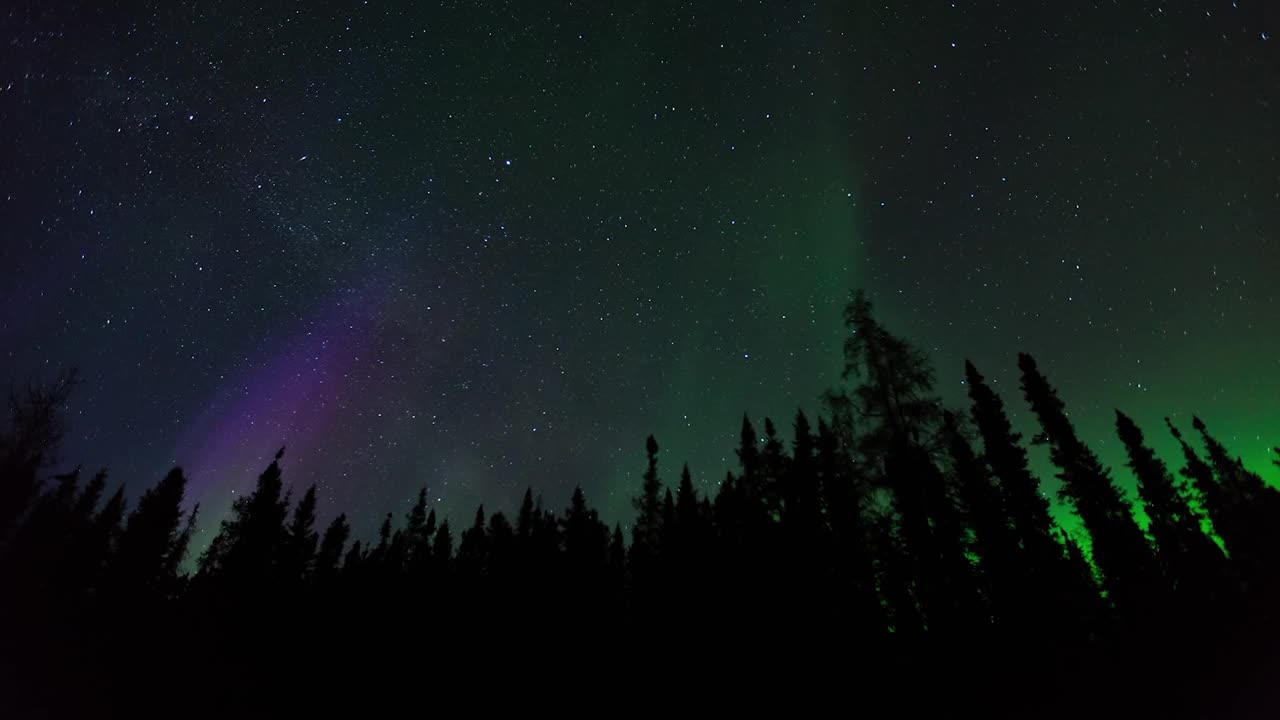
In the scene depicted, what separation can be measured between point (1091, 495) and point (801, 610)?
18.7m

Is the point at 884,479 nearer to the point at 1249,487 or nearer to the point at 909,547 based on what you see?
the point at 909,547

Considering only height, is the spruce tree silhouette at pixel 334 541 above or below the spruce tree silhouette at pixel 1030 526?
above

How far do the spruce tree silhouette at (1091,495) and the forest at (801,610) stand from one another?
0.16 metres

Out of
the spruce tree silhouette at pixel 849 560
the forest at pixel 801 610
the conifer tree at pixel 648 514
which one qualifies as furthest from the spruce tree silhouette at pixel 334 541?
the spruce tree silhouette at pixel 849 560

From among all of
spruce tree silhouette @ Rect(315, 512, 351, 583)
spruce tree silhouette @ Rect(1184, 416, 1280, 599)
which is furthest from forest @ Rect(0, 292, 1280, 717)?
spruce tree silhouette @ Rect(315, 512, 351, 583)

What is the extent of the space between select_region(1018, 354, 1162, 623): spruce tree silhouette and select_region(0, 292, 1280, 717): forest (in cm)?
16

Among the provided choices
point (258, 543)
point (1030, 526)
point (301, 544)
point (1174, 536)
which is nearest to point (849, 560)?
point (1030, 526)

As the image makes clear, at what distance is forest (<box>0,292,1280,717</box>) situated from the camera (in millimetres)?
14359

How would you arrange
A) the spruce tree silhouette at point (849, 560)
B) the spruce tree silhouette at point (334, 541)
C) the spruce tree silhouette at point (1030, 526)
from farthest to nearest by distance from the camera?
1. the spruce tree silhouette at point (334, 541)
2. the spruce tree silhouette at point (849, 560)
3. the spruce tree silhouette at point (1030, 526)

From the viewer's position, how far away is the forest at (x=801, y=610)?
1436 cm

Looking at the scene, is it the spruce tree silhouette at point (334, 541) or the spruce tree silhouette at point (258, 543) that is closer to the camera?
the spruce tree silhouette at point (258, 543)

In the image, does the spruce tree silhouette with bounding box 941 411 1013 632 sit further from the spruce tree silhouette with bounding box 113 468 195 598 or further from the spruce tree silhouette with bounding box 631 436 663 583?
the spruce tree silhouette with bounding box 113 468 195 598

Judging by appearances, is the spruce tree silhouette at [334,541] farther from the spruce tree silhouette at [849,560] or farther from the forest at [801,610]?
the spruce tree silhouette at [849,560]

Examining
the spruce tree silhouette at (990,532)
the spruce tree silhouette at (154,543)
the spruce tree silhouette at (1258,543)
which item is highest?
the spruce tree silhouette at (154,543)
